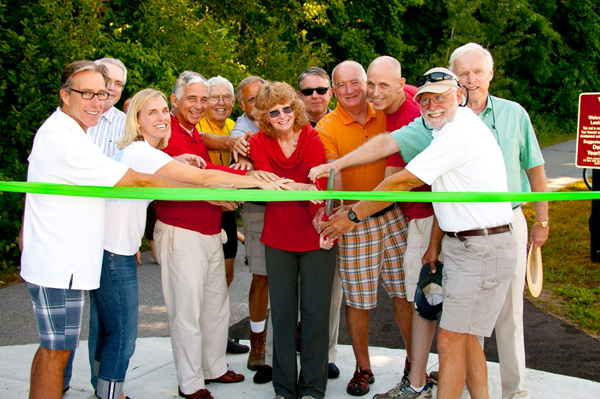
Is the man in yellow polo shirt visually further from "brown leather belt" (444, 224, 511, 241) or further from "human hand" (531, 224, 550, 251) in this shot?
"human hand" (531, 224, 550, 251)

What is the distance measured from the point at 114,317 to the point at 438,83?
7.56 ft

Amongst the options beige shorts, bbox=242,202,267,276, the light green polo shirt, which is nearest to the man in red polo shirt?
beige shorts, bbox=242,202,267,276

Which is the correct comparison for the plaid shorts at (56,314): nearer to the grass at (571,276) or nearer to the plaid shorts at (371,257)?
the plaid shorts at (371,257)

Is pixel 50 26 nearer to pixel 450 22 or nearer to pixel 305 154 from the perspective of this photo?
pixel 305 154

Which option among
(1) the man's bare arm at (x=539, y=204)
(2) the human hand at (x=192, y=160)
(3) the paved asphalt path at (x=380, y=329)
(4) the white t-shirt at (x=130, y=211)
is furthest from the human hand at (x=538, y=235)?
(4) the white t-shirt at (x=130, y=211)

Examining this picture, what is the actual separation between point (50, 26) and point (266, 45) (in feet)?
18.3

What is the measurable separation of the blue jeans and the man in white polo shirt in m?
0.20

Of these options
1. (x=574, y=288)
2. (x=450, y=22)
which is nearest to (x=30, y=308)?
(x=574, y=288)

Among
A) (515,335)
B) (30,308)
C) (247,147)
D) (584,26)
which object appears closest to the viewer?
(515,335)

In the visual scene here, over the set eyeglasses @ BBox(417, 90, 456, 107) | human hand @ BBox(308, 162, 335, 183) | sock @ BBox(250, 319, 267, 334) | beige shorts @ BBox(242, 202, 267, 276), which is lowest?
sock @ BBox(250, 319, 267, 334)

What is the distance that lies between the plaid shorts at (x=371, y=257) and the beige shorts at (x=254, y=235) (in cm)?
67

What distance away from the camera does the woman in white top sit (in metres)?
3.14

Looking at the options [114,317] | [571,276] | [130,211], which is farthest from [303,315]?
[571,276]

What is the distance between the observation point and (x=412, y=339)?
3.68 m
